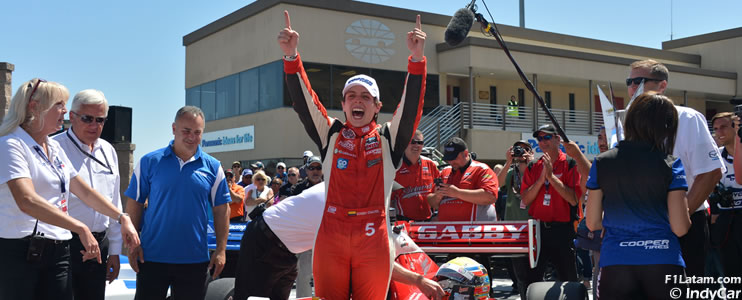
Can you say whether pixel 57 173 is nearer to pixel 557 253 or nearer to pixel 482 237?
pixel 482 237

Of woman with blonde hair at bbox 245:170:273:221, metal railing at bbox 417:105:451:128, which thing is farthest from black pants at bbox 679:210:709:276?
metal railing at bbox 417:105:451:128

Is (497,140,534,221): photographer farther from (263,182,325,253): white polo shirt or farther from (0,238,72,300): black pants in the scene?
(0,238,72,300): black pants

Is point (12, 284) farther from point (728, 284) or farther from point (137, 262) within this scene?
point (728, 284)

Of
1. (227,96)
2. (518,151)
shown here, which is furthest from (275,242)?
(227,96)

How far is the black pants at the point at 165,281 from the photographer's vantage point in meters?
4.71

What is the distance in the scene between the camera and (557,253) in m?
6.75

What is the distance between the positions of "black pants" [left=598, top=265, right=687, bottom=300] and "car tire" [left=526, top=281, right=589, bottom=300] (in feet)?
4.75

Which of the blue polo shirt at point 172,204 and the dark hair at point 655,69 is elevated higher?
the dark hair at point 655,69

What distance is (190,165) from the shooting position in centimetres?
487

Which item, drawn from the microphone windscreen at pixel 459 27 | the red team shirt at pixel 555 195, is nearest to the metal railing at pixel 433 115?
the red team shirt at pixel 555 195

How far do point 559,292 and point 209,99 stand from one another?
81.6 feet

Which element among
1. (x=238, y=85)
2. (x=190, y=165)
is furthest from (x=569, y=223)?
(x=238, y=85)

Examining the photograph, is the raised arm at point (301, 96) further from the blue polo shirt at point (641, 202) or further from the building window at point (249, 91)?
the building window at point (249, 91)

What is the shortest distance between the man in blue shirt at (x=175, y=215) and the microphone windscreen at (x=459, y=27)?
83.3 inches
